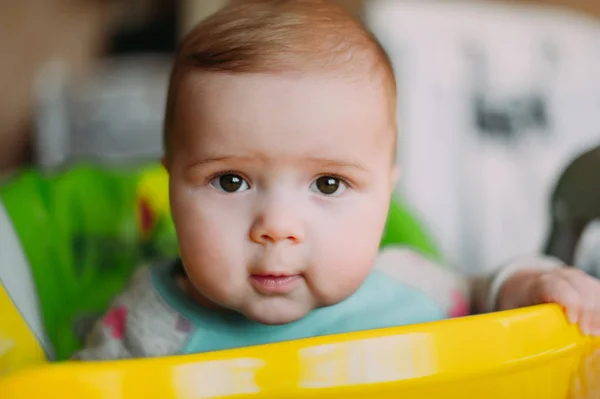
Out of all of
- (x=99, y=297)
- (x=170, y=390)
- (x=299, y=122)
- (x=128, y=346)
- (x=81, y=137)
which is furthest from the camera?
(x=81, y=137)

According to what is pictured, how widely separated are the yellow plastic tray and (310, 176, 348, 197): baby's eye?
131 millimetres

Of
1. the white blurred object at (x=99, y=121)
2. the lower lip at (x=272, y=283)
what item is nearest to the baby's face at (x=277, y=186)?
the lower lip at (x=272, y=283)

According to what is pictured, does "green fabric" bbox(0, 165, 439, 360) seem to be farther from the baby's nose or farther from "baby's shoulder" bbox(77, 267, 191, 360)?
the baby's nose

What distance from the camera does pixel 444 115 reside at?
1.18 m

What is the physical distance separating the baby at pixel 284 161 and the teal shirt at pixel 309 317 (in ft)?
0.05

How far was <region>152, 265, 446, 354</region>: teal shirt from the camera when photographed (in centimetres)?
57

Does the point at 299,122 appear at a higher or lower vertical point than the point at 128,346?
higher

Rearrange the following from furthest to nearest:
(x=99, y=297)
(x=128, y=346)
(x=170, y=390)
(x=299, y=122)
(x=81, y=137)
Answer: (x=81, y=137) < (x=99, y=297) < (x=128, y=346) < (x=299, y=122) < (x=170, y=390)

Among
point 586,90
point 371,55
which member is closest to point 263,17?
point 371,55

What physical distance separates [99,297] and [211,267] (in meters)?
0.45

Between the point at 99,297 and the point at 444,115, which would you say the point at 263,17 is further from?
the point at 444,115

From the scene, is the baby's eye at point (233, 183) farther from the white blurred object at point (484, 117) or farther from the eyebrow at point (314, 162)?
the white blurred object at point (484, 117)

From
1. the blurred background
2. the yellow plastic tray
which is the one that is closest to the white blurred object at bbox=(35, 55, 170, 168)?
the blurred background

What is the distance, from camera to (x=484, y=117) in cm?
Result: 119
